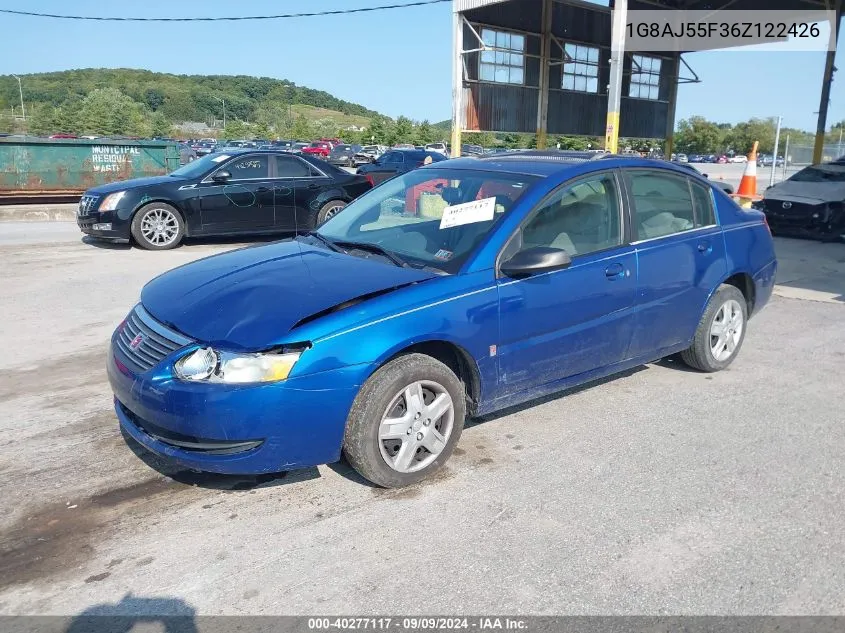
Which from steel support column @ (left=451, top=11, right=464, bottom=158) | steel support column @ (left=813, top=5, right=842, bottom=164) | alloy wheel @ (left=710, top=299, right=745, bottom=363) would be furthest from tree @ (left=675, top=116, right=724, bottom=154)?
alloy wheel @ (left=710, top=299, right=745, bottom=363)

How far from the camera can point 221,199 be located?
1098cm

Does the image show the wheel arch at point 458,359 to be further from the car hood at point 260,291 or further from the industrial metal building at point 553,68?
the industrial metal building at point 553,68

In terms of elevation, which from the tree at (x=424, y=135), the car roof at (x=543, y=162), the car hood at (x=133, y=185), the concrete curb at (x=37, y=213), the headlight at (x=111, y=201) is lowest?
the concrete curb at (x=37, y=213)

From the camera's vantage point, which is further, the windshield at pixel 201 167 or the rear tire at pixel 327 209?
the rear tire at pixel 327 209

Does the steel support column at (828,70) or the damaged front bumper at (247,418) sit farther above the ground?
the steel support column at (828,70)

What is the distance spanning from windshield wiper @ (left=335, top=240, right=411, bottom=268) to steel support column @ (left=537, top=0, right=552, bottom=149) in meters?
18.8

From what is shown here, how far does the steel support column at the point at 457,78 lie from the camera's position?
737 inches

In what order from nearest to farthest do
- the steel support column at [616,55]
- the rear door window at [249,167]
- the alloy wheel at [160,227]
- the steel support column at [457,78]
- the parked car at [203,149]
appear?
1. the alloy wheel at [160,227]
2. the rear door window at [249,167]
3. the steel support column at [616,55]
4. the steel support column at [457,78]
5. the parked car at [203,149]

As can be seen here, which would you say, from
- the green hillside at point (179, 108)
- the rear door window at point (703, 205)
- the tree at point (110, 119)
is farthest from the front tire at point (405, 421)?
the tree at point (110, 119)

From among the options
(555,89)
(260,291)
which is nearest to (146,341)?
(260,291)

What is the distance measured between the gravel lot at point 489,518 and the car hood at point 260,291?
85cm

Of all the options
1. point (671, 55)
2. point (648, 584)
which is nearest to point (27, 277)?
point (648, 584)

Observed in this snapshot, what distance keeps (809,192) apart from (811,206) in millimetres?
684

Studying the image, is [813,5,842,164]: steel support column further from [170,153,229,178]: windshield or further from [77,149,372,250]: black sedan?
[170,153,229,178]: windshield
